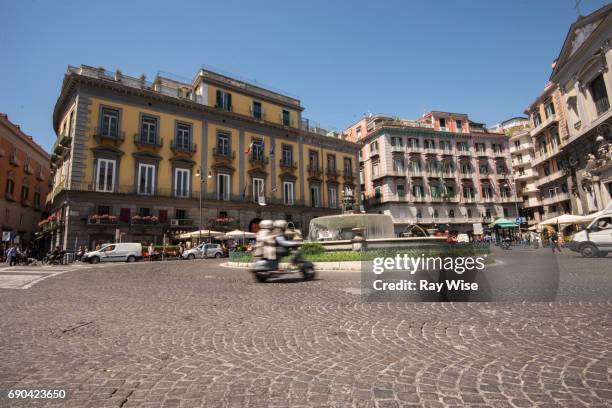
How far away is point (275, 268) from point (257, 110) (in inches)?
1209

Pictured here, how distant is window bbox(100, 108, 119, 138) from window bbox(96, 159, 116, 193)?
7.78 ft

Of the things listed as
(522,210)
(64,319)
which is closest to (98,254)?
(64,319)

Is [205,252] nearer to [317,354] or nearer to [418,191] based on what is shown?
[317,354]

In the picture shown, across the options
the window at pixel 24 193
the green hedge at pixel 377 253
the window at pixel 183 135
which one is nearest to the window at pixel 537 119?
the green hedge at pixel 377 253

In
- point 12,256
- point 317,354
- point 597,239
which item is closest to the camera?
point 317,354

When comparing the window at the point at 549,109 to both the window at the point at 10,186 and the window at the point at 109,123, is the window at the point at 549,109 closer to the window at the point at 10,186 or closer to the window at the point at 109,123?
the window at the point at 109,123

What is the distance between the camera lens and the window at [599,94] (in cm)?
2388

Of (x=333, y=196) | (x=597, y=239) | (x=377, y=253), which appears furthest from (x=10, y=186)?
(x=597, y=239)

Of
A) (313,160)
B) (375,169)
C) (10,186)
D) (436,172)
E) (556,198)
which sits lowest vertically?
(556,198)

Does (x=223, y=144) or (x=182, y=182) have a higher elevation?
(x=223, y=144)

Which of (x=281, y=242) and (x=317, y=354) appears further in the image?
(x=281, y=242)

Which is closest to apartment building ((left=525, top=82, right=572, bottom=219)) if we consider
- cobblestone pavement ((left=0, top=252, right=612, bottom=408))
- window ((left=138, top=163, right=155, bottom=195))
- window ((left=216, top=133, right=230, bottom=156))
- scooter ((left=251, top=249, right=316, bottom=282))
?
window ((left=216, top=133, right=230, bottom=156))

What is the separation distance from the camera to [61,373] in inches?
107

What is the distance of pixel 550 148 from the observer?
34.6m
